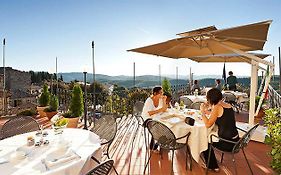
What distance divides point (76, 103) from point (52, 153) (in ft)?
13.7

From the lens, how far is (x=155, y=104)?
427cm

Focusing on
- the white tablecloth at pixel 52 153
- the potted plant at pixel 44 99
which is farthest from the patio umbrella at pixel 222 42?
the potted plant at pixel 44 99

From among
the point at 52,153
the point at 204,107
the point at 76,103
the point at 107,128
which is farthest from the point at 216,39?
the point at 76,103

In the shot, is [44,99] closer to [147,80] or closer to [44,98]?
[44,98]

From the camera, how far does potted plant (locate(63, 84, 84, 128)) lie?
19.5 ft

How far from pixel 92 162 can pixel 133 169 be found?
4.52ft

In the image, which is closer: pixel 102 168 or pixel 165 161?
pixel 102 168

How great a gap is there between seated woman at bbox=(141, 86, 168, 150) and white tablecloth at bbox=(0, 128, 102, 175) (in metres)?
1.53

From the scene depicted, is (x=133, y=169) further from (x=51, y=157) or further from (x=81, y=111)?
(x=81, y=111)

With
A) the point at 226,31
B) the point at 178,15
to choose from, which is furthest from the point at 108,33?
the point at 226,31

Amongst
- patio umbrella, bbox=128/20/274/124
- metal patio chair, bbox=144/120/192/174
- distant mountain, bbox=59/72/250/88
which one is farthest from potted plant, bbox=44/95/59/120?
metal patio chair, bbox=144/120/192/174

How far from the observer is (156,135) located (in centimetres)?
317

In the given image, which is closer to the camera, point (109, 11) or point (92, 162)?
point (92, 162)

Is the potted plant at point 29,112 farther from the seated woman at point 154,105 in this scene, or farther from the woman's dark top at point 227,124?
the woman's dark top at point 227,124
